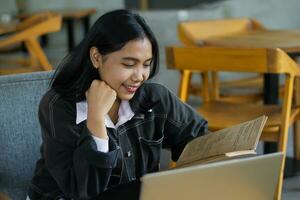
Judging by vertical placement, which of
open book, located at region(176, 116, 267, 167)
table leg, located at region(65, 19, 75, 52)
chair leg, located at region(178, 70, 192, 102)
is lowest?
table leg, located at region(65, 19, 75, 52)

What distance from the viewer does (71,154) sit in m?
1.36

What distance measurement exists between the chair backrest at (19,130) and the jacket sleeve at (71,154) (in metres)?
0.24

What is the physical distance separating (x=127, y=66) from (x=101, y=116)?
0.13m

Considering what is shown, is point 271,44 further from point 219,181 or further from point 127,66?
point 219,181

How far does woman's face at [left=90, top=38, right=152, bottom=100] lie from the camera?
4.39 feet

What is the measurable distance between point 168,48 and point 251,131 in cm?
125

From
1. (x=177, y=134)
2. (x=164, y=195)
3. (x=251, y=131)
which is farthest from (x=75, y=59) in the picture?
(x=164, y=195)

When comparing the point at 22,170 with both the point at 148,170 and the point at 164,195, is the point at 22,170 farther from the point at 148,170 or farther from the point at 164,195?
the point at 164,195

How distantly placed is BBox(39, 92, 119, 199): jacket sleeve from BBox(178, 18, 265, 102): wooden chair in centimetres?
124

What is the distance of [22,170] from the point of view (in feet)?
5.33

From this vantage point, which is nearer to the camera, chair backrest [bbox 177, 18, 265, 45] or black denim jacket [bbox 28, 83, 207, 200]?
black denim jacket [bbox 28, 83, 207, 200]

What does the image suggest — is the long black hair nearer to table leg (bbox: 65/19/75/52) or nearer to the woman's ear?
the woman's ear

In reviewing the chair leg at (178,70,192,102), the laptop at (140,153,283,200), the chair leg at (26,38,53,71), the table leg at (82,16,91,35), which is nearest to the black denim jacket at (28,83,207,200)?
the laptop at (140,153,283,200)

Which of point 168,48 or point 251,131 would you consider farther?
point 168,48
